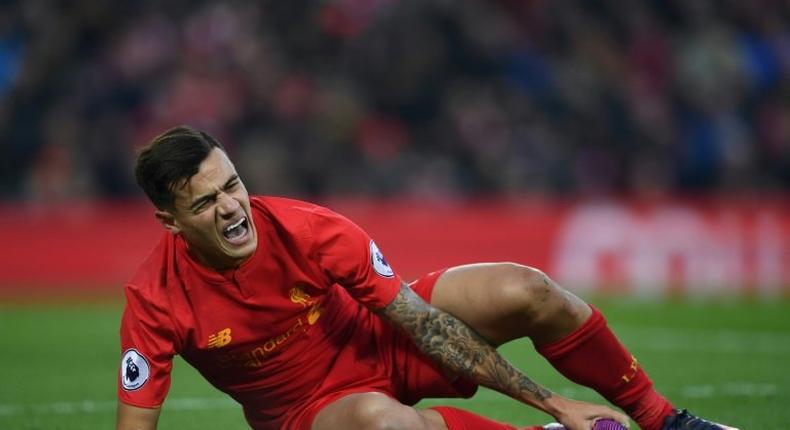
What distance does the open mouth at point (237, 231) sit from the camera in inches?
179

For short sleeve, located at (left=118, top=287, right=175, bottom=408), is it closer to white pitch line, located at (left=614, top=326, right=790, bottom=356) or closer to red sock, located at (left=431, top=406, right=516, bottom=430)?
red sock, located at (left=431, top=406, right=516, bottom=430)

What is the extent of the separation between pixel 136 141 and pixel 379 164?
8.48 ft

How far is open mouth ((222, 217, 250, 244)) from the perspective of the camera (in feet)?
14.9

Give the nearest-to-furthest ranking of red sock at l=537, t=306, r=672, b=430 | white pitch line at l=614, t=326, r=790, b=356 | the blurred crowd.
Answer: red sock at l=537, t=306, r=672, b=430 < white pitch line at l=614, t=326, r=790, b=356 < the blurred crowd

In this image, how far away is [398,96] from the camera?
14.6 m

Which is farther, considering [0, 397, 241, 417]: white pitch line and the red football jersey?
[0, 397, 241, 417]: white pitch line

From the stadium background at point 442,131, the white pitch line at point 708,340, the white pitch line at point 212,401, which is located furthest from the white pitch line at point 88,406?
the stadium background at point 442,131

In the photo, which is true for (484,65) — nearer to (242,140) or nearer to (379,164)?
(379,164)

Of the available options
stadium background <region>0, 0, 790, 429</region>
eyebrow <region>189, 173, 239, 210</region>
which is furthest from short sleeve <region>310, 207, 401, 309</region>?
stadium background <region>0, 0, 790, 429</region>

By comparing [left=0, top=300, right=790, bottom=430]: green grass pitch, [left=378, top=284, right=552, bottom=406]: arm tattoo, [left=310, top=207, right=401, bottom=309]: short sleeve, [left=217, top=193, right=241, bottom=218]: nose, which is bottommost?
[left=0, top=300, right=790, bottom=430]: green grass pitch

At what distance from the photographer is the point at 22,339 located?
33.7 ft

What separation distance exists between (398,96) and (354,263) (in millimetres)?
10124

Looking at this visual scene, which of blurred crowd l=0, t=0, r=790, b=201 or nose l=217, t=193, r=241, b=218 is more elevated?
nose l=217, t=193, r=241, b=218

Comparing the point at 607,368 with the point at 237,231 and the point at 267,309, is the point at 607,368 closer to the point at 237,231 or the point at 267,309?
the point at 267,309
